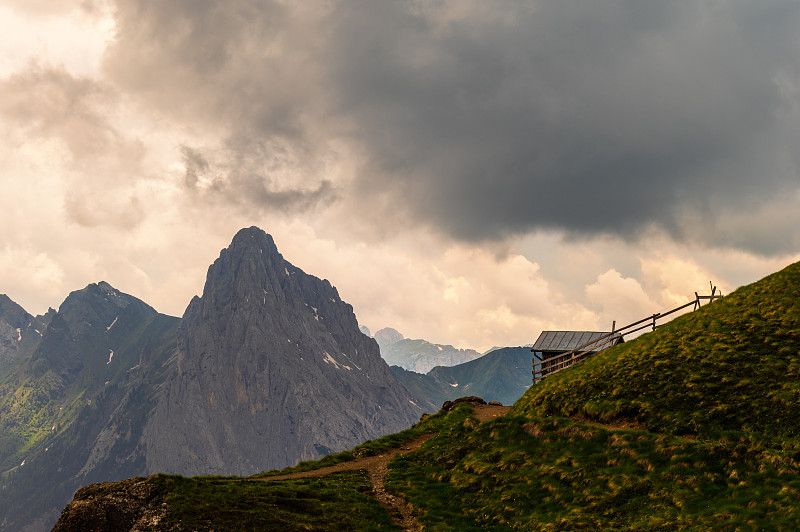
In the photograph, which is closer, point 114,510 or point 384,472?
point 114,510

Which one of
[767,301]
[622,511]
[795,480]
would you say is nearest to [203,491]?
[622,511]

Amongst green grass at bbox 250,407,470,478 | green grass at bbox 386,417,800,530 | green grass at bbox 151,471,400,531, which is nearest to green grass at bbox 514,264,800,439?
green grass at bbox 386,417,800,530

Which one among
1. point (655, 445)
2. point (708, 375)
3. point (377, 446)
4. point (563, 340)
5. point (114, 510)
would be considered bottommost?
point (114, 510)

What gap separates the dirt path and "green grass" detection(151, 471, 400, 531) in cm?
104

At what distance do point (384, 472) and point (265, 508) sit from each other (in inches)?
610

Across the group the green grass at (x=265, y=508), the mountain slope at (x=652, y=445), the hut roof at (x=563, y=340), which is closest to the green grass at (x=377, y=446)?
the mountain slope at (x=652, y=445)

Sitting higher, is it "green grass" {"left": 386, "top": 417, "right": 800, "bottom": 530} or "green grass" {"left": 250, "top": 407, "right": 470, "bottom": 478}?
"green grass" {"left": 250, "top": 407, "right": 470, "bottom": 478}

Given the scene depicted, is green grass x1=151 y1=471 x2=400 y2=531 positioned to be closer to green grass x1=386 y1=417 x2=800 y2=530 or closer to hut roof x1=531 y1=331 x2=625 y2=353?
green grass x1=386 y1=417 x2=800 y2=530

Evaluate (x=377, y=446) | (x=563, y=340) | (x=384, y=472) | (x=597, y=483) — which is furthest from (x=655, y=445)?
(x=563, y=340)

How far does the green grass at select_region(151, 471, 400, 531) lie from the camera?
91.9ft

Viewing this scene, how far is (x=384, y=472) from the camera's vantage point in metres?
43.9

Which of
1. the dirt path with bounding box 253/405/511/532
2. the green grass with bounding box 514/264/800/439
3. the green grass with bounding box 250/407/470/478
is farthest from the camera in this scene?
the green grass with bounding box 250/407/470/478

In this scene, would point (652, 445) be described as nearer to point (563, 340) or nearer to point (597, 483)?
point (597, 483)

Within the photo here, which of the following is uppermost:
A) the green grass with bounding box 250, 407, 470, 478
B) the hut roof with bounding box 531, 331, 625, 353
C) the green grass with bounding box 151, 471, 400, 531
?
the hut roof with bounding box 531, 331, 625, 353
